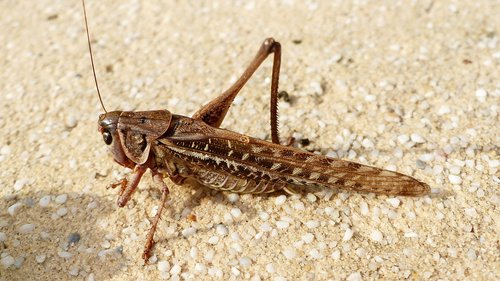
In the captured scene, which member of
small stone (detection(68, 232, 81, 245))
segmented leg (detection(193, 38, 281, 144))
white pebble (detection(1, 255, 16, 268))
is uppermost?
segmented leg (detection(193, 38, 281, 144))

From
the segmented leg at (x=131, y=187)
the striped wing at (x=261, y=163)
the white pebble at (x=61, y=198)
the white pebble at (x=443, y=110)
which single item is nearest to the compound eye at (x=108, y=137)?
the segmented leg at (x=131, y=187)

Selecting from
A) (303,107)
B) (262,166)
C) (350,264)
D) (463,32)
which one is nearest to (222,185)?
(262,166)

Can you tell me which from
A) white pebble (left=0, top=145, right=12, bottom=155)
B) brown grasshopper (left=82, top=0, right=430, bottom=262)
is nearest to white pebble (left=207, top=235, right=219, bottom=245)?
brown grasshopper (left=82, top=0, right=430, bottom=262)

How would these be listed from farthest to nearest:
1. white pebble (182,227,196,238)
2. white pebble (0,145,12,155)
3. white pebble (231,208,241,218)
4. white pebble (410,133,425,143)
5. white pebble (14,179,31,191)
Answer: white pebble (0,145,12,155)
white pebble (410,133,425,143)
white pebble (14,179,31,191)
white pebble (231,208,241,218)
white pebble (182,227,196,238)

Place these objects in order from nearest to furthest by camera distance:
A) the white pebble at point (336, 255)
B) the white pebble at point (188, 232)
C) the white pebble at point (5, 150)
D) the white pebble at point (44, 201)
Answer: the white pebble at point (336, 255)
the white pebble at point (188, 232)
the white pebble at point (44, 201)
the white pebble at point (5, 150)

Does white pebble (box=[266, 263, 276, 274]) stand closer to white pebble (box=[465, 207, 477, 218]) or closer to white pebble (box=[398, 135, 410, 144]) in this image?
white pebble (box=[465, 207, 477, 218])

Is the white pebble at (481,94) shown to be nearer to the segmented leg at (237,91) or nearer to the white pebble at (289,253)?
the segmented leg at (237,91)

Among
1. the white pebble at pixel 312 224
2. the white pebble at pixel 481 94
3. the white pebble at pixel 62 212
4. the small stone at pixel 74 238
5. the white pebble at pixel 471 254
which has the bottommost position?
the small stone at pixel 74 238

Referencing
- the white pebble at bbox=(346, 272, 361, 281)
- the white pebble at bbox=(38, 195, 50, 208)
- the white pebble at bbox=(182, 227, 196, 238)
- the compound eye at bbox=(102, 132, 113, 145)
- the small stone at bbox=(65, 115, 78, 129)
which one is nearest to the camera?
the white pebble at bbox=(346, 272, 361, 281)

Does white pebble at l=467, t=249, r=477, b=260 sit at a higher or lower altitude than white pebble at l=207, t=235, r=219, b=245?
higher
